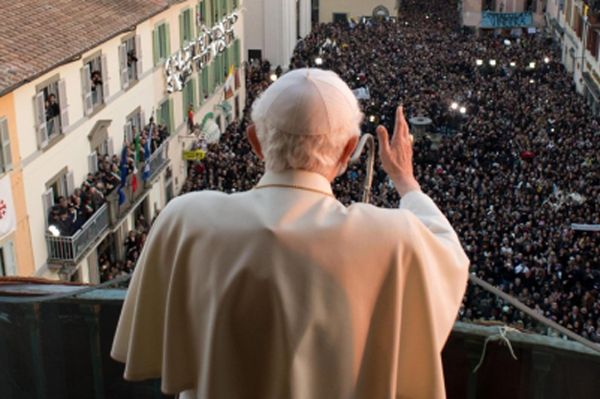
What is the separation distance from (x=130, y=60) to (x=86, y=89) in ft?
12.7

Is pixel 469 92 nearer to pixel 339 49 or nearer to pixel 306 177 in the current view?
pixel 339 49

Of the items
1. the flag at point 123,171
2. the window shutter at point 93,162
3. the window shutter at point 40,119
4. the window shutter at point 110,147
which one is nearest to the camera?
the window shutter at point 40,119

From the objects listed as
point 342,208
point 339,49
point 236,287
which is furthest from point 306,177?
point 339,49

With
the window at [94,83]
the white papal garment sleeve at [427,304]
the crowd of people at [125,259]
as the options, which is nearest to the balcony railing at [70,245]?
the crowd of people at [125,259]

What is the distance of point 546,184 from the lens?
2983cm

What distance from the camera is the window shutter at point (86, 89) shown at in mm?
24797

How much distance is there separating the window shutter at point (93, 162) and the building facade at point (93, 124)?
0.03 meters

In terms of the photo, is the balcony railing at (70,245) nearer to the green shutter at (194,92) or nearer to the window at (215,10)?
the green shutter at (194,92)

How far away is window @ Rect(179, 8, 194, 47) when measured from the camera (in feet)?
115

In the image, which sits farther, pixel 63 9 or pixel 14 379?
pixel 63 9

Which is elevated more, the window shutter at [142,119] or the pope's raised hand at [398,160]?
the pope's raised hand at [398,160]

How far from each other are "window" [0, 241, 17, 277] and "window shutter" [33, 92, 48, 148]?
9.33 feet

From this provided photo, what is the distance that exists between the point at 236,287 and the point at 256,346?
7.3 inches

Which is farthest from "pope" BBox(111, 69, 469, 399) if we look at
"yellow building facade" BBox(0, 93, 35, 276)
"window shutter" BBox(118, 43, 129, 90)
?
"window shutter" BBox(118, 43, 129, 90)
